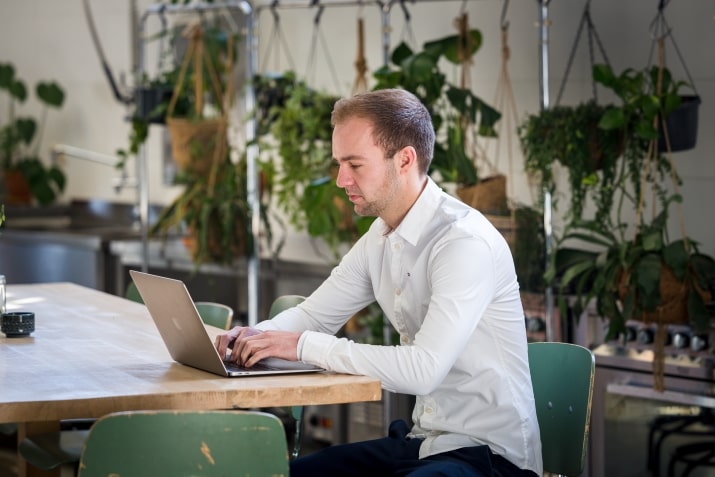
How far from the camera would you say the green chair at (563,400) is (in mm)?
2465

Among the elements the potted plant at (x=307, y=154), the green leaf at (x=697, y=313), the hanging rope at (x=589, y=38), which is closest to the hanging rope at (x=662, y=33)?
the hanging rope at (x=589, y=38)

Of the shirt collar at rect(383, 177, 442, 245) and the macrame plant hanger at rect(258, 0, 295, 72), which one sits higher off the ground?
the macrame plant hanger at rect(258, 0, 295, 72)

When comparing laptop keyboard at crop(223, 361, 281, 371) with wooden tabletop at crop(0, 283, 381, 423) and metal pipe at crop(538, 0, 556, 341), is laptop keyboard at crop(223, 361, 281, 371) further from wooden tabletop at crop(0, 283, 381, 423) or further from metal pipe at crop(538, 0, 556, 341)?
metal pipe at crop(538, 0, 556, 341)

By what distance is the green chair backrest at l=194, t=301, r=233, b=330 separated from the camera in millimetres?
3344

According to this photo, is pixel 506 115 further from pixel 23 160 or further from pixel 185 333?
pixel 23 160

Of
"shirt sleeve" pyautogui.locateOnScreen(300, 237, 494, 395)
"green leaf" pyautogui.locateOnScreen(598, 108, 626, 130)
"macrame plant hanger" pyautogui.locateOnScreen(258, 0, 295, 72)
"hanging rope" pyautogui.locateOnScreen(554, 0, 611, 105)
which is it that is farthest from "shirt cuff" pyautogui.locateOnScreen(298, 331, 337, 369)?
"macrame plant hanger" pyautogui.locateOnScreen(258, 0, 295, 72)

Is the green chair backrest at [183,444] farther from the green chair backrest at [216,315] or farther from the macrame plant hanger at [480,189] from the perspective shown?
the macrame plant hanger at [480,189]

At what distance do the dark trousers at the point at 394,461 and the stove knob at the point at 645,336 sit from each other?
1.42 meters

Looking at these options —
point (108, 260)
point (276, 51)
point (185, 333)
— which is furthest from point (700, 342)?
point (108, 260)

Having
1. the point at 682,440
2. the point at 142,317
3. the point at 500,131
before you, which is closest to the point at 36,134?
the point at 500,131

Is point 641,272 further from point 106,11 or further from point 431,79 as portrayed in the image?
point 106,11

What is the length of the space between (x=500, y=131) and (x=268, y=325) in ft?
6.97

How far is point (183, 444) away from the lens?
180 centimetres

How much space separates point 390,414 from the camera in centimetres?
432
